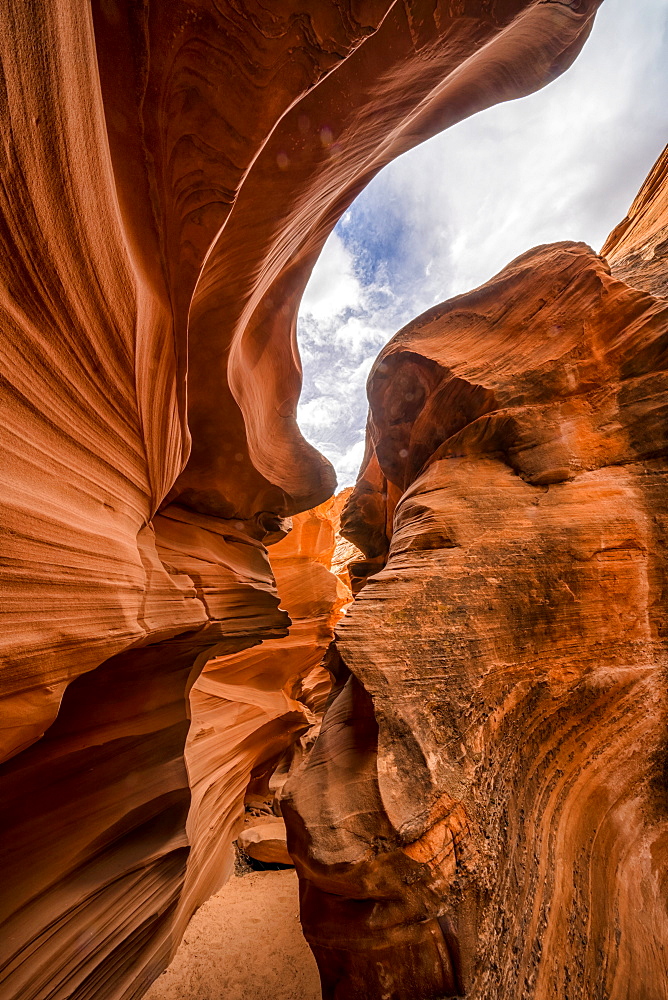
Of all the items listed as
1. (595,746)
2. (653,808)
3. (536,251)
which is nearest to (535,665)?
(595,746)

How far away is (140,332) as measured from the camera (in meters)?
2.19

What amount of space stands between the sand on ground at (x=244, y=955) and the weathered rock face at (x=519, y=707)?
91.2 inches

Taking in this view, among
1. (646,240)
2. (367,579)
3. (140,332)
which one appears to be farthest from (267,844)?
(646,240)

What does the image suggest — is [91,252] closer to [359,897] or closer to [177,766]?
[359,897]

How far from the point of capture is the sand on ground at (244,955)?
142 inches

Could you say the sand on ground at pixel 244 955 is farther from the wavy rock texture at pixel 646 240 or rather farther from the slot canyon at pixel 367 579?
the wavy rock texture at pixel 646 240

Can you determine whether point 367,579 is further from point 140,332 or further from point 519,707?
point 140,332

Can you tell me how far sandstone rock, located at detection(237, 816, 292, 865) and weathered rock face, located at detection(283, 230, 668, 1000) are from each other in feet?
14.8

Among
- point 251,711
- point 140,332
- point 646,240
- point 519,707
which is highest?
point 646,240

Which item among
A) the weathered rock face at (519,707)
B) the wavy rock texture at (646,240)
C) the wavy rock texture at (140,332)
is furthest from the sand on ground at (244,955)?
the wavy rock texture at (646,240)

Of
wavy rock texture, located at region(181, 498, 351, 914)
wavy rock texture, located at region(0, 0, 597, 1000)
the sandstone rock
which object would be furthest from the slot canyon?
the sandstone rock

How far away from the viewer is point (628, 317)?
Answer: 12.2 ft

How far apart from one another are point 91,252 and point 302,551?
9292 mm

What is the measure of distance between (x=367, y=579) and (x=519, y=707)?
4.68ft
